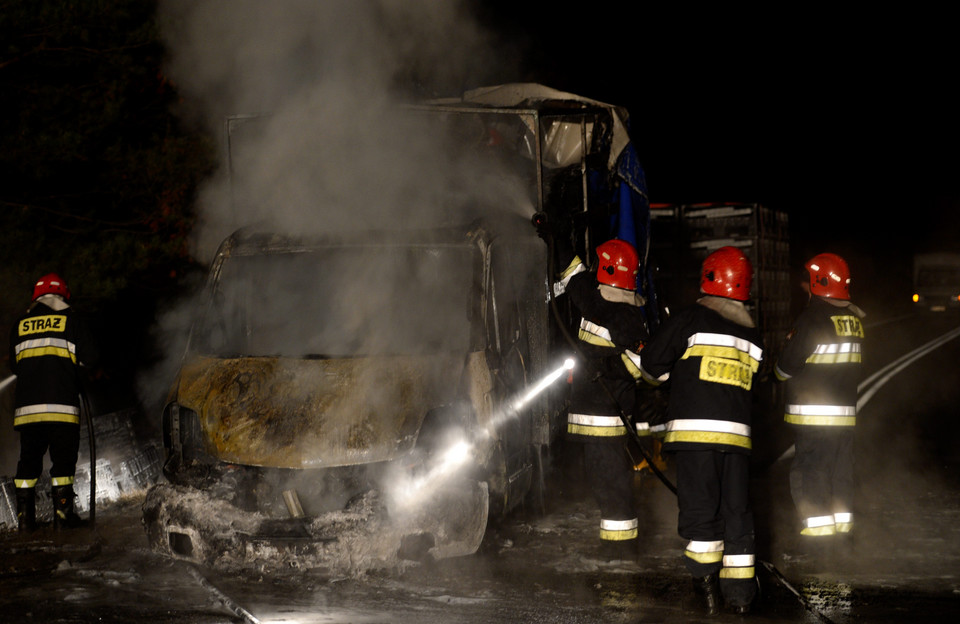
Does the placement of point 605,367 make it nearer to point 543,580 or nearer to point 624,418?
point 624,418

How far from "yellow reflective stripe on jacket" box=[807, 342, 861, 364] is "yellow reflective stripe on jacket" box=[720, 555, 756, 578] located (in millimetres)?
1704

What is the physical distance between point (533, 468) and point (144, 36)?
570 centimetres

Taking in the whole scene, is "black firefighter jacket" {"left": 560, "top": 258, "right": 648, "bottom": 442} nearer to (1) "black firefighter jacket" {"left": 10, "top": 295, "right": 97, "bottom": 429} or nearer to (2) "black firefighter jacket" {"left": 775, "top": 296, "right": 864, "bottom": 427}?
(2) "black firefighter jacket" {"left": 775, "top": 296, "right": 864, "bottom": 427}

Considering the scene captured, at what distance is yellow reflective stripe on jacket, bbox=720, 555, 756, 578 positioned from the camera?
5020 millimetres

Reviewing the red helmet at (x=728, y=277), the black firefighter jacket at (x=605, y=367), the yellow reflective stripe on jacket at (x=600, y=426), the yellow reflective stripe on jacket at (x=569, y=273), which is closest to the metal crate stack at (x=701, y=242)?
the yellow reflective stripe on jacket at (x=569, y=273)

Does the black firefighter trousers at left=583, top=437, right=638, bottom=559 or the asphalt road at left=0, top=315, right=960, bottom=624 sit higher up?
the black firefighter trousers at left=583, top=437, right=638, bottom=559

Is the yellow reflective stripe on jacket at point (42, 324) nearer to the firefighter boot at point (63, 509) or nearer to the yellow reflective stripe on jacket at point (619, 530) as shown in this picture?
the firefighter boot at point (63, 509)

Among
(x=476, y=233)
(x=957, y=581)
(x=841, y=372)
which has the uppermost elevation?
(x=476, y=233)

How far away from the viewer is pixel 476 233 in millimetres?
6422

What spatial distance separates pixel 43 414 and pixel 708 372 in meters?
4.91

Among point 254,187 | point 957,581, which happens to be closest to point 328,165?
point 254,187

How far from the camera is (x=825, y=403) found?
245 inches

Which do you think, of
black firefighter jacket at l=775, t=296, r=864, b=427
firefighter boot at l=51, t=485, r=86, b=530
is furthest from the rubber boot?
firefighter boot at l=51, t=485, r=86, b=530

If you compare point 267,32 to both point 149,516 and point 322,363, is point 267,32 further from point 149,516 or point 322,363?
point 149,516
